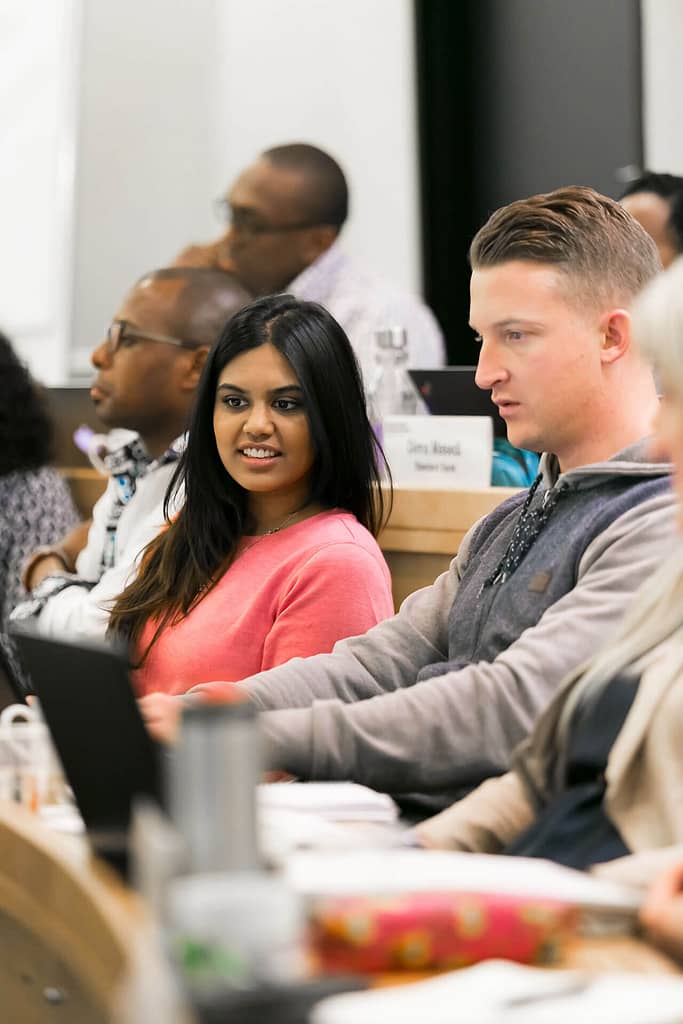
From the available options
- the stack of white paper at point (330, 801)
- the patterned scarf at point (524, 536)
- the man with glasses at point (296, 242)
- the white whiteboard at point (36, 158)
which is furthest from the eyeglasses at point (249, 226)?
the stack of white paper at point (330, 801)

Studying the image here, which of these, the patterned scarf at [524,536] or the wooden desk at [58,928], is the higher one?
the patterned scarf at [524,536]

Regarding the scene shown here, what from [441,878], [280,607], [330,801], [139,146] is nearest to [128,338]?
[280,607]

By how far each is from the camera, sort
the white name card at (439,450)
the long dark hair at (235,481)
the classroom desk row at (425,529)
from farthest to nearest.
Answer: the white name card at (439,450) < the classroom desk row at (425,529) < the long dark hair at (235,481)

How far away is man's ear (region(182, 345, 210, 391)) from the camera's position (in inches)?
138

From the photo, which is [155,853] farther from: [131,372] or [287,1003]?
[131,372]

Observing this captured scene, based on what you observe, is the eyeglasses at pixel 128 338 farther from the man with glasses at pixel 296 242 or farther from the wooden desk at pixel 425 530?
the man with glasses at pixel 296 242

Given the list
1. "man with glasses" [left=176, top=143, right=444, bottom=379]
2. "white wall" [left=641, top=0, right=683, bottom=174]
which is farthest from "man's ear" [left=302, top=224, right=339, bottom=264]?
"white wall" [left=641, top=0, right=683, bottom=174]

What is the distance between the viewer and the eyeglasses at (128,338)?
3.51 m

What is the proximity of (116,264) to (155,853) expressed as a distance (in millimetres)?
5389

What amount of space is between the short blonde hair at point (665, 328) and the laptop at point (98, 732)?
485mm

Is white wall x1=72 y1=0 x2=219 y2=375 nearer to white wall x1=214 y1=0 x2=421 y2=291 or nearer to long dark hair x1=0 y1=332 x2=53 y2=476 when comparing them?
white wall x1=214 y1=0 x2=421 y2=291

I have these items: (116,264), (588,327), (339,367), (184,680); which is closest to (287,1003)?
(588,327)

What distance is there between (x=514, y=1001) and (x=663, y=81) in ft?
14.7

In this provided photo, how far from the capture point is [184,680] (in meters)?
2.56
